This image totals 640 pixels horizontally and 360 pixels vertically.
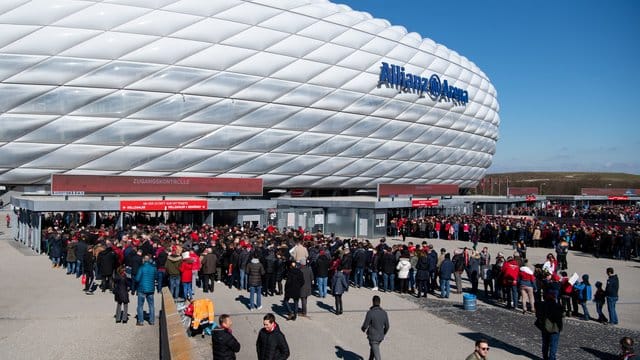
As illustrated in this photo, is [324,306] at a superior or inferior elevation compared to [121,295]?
inferior

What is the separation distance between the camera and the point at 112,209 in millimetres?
24219

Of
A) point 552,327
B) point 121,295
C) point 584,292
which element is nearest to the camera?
point 552,327

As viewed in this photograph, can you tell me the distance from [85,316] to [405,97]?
123 ft

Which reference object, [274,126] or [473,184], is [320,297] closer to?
[274,126]

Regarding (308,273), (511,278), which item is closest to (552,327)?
(511,278)

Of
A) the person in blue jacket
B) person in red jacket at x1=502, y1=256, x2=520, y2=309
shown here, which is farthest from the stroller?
person in red jacket at x1=502, y1=256, x2=520, y2=309

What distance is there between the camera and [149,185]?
2791 centimetres

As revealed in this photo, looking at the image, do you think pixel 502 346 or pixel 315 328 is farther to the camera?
pixel 315 328

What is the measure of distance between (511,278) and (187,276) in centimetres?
778

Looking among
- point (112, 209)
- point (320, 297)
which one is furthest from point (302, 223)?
point (320, 297)

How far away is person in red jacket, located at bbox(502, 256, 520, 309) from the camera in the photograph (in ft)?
43.4

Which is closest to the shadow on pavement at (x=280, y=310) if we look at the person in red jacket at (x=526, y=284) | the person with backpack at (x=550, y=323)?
the person with backpack at (x=550, y=323)

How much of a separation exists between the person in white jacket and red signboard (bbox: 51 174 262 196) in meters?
16.3

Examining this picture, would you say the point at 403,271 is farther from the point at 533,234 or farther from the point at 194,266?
the point at 533,234
